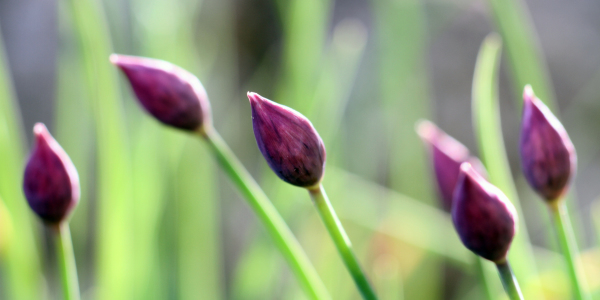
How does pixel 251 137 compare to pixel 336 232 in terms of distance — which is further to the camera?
pixel 251 137

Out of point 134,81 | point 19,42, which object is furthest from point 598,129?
point 19,42

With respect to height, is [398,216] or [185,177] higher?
[185,177]

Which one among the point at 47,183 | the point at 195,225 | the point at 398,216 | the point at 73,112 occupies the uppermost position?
the point at 47,183

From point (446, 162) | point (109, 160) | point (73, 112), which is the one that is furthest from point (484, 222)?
point (73, 112)

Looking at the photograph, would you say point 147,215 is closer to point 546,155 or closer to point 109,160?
point 109,160

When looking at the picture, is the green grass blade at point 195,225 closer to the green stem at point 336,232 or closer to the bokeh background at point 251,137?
the bokeh background at point 251,137

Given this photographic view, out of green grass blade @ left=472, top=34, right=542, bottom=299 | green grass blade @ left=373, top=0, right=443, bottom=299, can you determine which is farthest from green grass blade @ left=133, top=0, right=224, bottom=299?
green grass blade @ left=472, top=34, right=542, bottom=299

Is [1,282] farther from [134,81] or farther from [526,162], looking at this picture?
[526,162]
